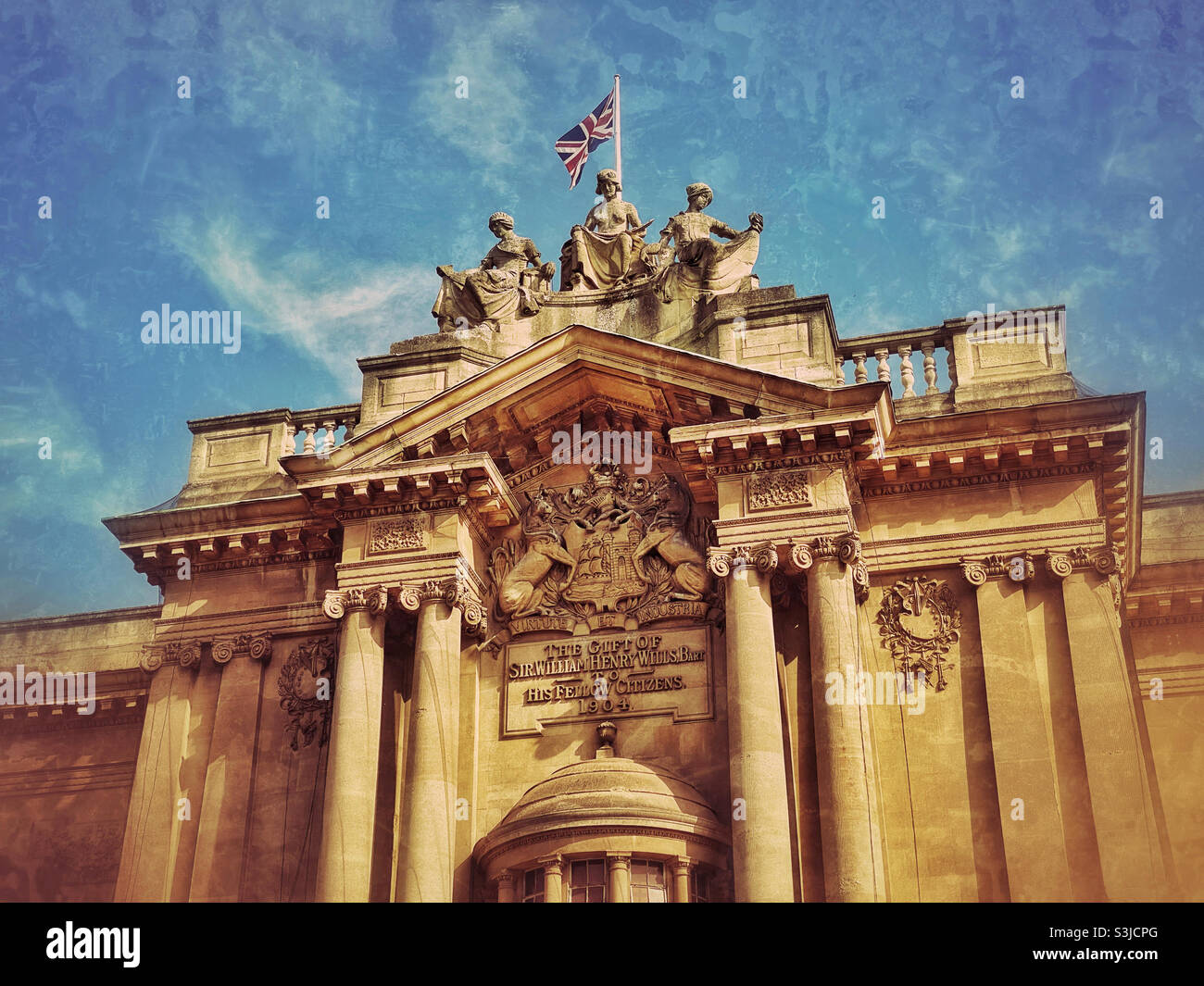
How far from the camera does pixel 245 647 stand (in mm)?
29109

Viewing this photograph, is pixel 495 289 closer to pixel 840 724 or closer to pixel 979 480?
pixel 979 480

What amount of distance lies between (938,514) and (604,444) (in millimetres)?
5944

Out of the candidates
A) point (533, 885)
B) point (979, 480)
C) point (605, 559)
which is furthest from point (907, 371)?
point (533, 885)

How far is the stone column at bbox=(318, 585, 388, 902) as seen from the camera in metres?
25.5

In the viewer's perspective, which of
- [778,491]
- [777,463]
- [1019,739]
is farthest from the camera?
[777,463]

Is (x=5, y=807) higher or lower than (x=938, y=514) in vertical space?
lower

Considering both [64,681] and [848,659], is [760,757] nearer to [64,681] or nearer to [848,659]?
[848,659]

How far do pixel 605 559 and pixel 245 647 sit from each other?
6.42m

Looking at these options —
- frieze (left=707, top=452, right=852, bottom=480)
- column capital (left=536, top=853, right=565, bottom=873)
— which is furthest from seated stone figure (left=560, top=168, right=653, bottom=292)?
column capital (left=536, top=853, right=565, bottom=873)

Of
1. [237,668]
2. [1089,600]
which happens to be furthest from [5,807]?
[1089,600]

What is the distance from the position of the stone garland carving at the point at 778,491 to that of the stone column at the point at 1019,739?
2.86 m
